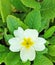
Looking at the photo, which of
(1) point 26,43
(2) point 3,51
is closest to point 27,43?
(1) point 26,43

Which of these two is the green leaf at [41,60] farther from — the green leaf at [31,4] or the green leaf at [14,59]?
the green leaf at [31,4]

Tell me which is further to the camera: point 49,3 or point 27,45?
point 49,3

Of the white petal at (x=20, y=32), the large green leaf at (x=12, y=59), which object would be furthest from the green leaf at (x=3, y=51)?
the white petal at (x=20, y=32)

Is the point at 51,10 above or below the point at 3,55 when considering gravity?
above

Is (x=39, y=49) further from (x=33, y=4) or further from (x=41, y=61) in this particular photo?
(x=33, y=4)

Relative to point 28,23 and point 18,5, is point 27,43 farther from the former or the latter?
point 18,5

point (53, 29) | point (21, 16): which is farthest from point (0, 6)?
point (53, 29)
